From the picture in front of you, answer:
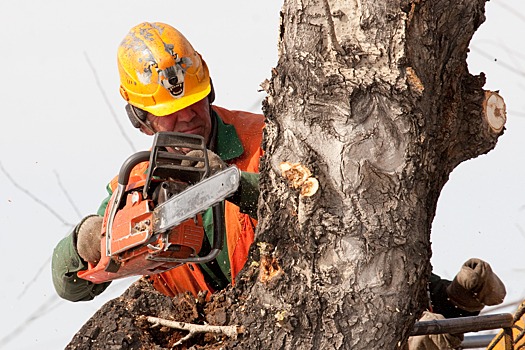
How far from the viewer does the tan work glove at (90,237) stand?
2.95m

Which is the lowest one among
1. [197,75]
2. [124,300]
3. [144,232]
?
[124,300]

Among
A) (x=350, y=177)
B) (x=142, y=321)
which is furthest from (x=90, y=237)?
(x=350, y=177)

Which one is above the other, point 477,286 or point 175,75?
point 175,75

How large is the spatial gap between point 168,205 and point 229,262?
0.91 meters

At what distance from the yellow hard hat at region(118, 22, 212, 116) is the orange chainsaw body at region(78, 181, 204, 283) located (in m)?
0.83

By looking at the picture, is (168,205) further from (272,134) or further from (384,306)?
(384,306)

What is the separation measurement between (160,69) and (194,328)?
1238 millimetres

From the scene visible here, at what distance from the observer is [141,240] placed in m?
2.48

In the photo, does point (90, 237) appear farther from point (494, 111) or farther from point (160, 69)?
point (494, 111)

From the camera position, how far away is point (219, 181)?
7.72ft

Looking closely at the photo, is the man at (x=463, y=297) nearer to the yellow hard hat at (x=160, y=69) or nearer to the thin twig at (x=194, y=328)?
the thin twig at (x=194, y=328)

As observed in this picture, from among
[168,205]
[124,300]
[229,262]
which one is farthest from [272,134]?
[229,262]

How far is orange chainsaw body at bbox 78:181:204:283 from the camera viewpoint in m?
2.49

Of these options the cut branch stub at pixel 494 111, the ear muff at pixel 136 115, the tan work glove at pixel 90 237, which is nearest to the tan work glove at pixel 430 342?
the cut branch stub at pixel 494 111
